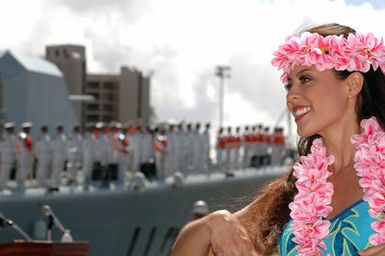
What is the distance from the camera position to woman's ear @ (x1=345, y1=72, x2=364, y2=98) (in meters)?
2.71

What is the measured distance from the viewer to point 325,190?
8.79ft

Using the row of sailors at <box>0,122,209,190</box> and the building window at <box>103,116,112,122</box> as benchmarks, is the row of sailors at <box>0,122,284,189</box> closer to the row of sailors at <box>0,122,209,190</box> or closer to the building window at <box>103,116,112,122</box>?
the row of sailors at <box>0,122,209,190</box>

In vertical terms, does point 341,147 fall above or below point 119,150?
above

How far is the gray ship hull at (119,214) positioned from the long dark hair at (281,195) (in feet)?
44.1

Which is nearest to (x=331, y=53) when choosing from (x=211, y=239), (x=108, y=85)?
(x=211, y=239)

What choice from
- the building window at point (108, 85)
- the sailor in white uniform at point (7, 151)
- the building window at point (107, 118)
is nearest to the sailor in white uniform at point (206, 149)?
the sailor in white uniform at point (7, 151)

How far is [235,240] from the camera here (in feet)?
8.20

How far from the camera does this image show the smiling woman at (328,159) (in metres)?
2.55

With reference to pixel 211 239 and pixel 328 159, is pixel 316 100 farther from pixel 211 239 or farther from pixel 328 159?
pixel 211 239

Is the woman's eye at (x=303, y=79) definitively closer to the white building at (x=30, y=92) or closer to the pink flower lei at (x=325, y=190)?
the pink flower lei at (x=325, y=190)

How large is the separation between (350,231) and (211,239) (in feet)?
1.23

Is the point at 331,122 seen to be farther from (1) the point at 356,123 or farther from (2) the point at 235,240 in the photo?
(2) the point at 235,240

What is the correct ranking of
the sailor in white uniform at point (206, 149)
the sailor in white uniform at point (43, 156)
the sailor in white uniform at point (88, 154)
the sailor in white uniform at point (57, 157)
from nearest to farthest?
the sailor in white uniform at point (43, 156) → the sailor in white uniform at point (57, 157) → the sailor in white uniform at point (88, 154) → the sailor in white uniform at point (206, 149)

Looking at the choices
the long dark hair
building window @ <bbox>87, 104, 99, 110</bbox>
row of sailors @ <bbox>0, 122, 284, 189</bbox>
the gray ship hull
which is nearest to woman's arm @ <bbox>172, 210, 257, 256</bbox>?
the long dark hair
